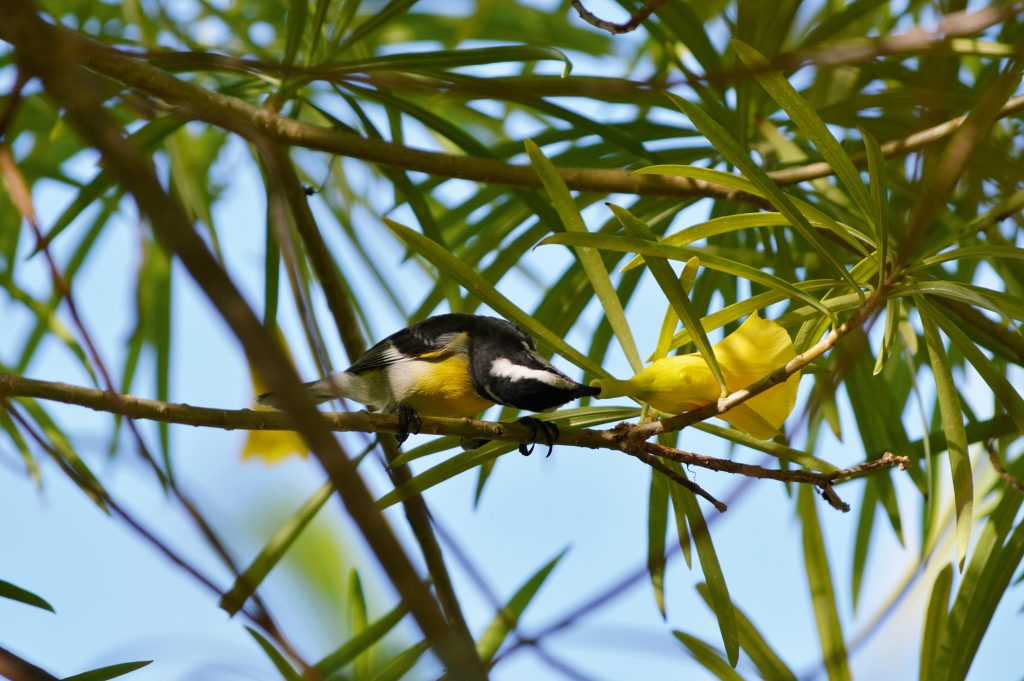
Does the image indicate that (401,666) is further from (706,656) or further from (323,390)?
(323,390)

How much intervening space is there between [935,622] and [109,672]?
112 cm

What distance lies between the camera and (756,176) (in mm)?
1056

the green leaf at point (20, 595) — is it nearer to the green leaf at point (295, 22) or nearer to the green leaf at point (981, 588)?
the green leaf at point (295, 22)

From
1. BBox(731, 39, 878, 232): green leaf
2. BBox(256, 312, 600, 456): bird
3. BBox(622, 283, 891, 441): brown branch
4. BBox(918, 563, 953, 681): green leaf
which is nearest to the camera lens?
BBox(622, 283, 891, 441): brown branch

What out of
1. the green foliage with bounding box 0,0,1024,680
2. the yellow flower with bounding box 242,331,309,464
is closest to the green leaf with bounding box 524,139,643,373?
the green foliage with bounding box 0,0,1024,680

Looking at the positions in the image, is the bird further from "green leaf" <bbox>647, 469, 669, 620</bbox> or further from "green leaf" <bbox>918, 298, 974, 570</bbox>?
"green leaf" <bbox>918, 298, 974, 570</bbox>

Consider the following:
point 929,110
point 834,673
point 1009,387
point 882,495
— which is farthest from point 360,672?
point 929,110

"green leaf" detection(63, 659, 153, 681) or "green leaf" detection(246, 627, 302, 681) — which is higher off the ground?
"green leaf" detection(246, 627, 302, 681)

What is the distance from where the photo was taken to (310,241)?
167 cm

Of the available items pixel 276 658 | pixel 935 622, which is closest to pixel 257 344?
pixel 276 658

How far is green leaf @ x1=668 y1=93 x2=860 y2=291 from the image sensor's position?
1044 mm

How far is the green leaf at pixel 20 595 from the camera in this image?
122 cm

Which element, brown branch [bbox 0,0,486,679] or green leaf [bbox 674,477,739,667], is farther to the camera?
green leaf [bbox 674,477,739,667]

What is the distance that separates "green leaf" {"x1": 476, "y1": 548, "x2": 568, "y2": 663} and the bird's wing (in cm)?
46
